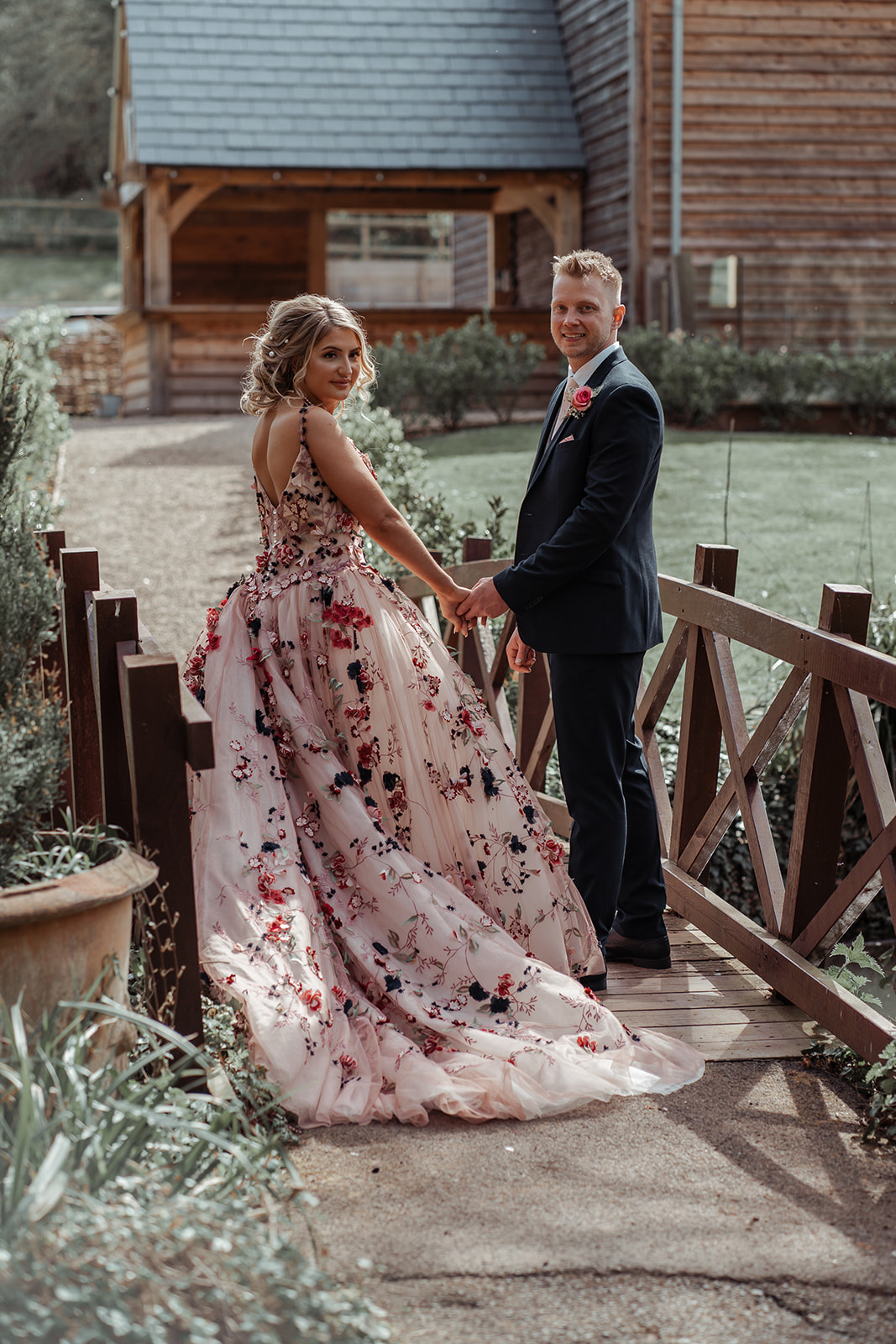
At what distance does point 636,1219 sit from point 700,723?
6.25 ft

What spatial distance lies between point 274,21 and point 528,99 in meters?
3.12

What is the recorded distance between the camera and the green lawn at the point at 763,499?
26.1 feet

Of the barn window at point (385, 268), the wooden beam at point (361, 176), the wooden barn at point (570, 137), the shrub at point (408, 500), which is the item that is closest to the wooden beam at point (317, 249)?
the wooden barn at point (570, 137)

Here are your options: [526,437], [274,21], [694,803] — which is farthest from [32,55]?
[694,803]

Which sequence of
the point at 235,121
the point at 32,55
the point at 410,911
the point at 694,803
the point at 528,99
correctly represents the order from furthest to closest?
the point at 32,55 < the point at 528,99 < the point at 235,121 < the point at 694,803 < the point at 410,911

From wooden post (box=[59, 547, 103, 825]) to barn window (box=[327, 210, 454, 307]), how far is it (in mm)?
23147

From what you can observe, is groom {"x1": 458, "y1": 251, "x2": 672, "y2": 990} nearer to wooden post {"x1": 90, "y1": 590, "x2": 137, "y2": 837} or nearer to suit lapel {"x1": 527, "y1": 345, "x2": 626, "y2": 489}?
suit lapel {"x1": 527, "y1": 345, "x2": 626, "y2": 489}

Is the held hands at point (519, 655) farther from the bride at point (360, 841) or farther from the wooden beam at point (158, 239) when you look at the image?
the wooden beam at point (158, 239)

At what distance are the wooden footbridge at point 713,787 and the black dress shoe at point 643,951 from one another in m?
0.04

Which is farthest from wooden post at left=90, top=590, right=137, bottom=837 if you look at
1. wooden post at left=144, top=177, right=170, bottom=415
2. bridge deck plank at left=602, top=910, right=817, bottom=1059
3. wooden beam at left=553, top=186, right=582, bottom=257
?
wooden beam at left=553, top=186, right=582, bottom=257

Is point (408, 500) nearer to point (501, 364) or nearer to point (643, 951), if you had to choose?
point (643, 951)

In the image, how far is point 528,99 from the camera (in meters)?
15.8

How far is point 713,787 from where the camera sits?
4.09 metres

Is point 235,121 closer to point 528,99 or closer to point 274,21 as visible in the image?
point 274,21
